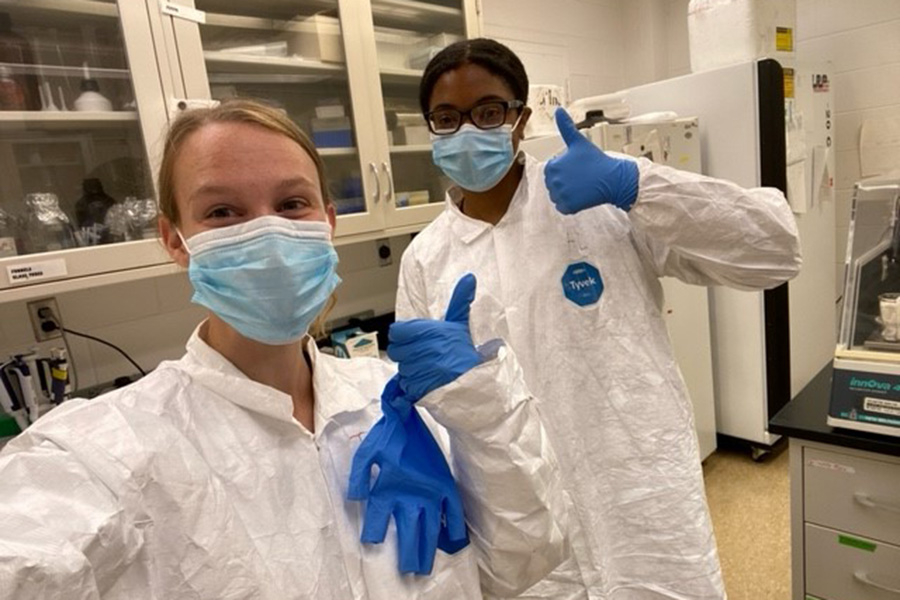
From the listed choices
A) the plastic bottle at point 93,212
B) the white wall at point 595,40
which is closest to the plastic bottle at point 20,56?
the plastic bottle at point 93,212

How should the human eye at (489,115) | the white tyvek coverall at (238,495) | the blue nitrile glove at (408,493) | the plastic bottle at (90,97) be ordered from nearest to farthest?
the white tyvek coverall at (238,495)
the blue nitrile glove at (408,493)
the human eye at (489,115)
the plastic bottle at (90,97)

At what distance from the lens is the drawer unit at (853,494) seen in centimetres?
114

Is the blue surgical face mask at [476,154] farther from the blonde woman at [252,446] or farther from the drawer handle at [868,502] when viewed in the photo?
the drawer handle at [868,502]

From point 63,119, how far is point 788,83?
2653 mm

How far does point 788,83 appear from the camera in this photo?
94.2 inches

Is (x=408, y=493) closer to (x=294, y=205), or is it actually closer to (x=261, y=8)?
(x=294, y=205)

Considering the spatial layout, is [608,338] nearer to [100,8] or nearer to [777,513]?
[100,8]

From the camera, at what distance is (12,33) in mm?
1296

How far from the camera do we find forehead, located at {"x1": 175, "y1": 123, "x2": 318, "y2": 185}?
70 cm

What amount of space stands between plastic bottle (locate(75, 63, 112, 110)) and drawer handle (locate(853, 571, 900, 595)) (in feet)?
6.72

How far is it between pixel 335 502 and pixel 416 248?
72 centimetres

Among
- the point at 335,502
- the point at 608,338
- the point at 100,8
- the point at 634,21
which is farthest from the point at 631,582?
the point at 634,21

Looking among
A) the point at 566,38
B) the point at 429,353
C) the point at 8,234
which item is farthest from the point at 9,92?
the point at 566,38

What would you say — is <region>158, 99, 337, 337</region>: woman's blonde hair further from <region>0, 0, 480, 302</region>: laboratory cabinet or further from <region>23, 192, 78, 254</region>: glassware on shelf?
<region>23, 192, 78, 254</region>: glassware on shelf
